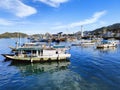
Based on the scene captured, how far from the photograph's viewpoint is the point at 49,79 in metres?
33.5

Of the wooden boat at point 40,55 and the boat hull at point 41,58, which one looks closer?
the boat hull at point 41,58

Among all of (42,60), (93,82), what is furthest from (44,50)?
(93,82)

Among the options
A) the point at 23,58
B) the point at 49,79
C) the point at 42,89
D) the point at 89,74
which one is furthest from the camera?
the point at 23,58

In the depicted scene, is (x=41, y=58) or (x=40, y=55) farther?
(x=40, y=55)

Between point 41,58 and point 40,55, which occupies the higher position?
point 40,55

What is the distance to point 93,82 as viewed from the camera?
3109 centimetres

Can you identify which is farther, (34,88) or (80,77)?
(80,77)

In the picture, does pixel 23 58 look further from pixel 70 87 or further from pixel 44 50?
pixel 70 87

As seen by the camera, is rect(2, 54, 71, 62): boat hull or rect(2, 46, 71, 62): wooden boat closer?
rect(2, 54, 71, 62): boat hull

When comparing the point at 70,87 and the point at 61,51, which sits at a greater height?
the point at 61,51

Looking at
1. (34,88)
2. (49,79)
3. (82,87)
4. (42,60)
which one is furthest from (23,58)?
(82,87)

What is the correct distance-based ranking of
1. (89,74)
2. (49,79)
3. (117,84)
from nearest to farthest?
(117,84)
(49,79)
(89,74)

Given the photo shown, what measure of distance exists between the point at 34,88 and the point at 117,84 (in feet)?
45.7

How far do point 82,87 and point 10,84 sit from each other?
12.7 m
